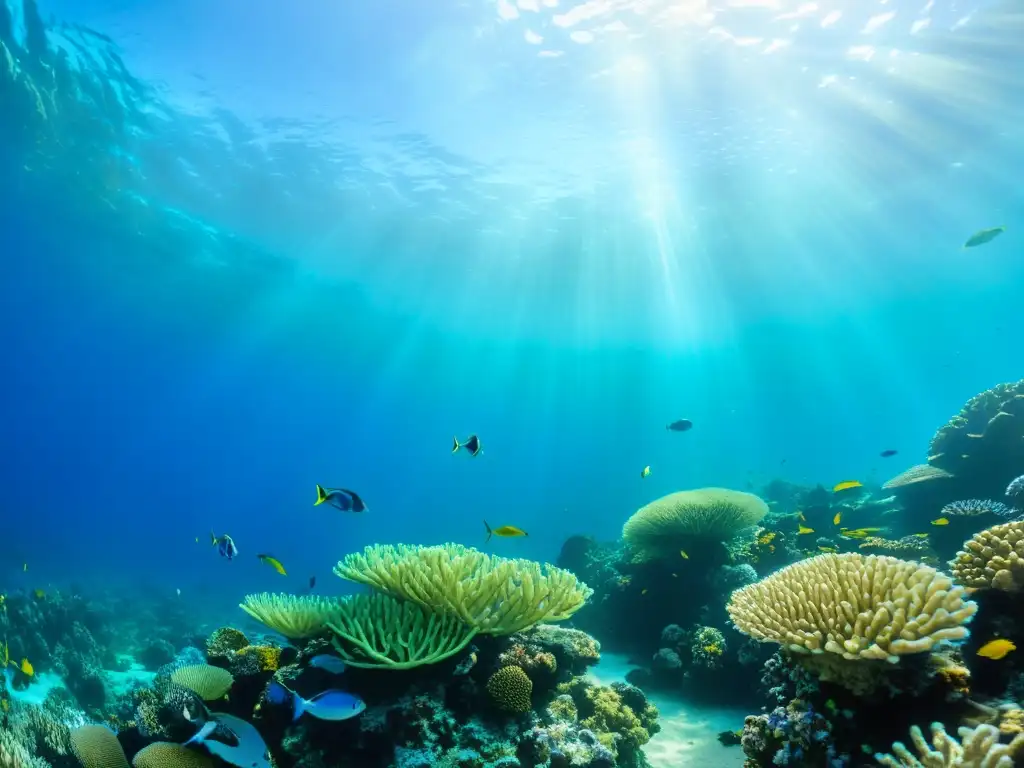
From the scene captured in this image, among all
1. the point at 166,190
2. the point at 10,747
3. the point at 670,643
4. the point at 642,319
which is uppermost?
the point at 642,319

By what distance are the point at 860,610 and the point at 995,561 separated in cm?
118

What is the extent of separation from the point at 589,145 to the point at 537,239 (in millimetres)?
9564

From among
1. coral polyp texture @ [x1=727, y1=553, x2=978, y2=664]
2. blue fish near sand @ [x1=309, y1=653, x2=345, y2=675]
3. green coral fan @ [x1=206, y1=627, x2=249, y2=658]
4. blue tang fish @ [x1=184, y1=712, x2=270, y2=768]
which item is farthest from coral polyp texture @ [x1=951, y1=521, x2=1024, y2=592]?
green coral fan @ [x1=206, y1=627, x2=249, y2=658]

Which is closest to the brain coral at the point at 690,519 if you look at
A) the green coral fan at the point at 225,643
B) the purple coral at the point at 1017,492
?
the purple coral at the point at 1017,492

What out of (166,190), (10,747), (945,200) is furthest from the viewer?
(945,200)

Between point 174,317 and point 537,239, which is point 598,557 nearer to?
point 537,239

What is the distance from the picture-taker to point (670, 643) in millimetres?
8672

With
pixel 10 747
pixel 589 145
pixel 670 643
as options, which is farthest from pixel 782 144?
pixel 10 747

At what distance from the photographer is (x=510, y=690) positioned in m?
4.38

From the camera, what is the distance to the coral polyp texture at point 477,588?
176 inches

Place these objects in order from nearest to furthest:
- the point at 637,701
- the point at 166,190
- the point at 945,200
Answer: the point at 637,701 → the point at 166,190 → the point at 945,200

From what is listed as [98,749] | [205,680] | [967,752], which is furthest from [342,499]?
[967,752]

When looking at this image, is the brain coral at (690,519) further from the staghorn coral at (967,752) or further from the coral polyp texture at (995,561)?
the staghorn coral at (967,752)

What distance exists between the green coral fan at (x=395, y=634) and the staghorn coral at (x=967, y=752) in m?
2.82
